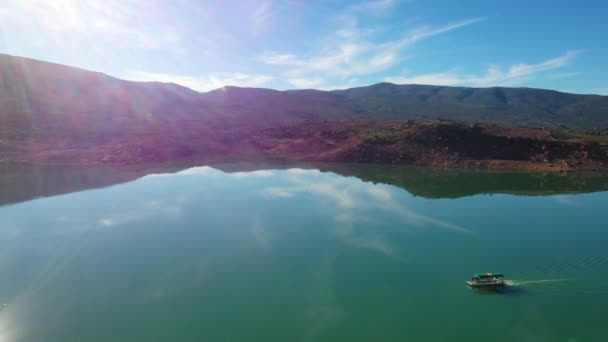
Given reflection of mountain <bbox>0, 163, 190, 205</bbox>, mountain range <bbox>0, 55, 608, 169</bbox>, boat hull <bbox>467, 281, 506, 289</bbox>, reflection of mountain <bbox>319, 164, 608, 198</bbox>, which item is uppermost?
mountain range <bbox>0, 55, 608, 169</bbox>

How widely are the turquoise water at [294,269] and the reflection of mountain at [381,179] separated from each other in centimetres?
297

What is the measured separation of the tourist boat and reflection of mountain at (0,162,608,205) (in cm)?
1263

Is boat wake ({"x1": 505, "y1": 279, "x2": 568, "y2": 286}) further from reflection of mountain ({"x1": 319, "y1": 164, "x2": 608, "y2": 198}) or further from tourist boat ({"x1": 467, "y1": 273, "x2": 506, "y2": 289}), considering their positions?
reflection of mountain ({"x1": 319, "y1": 164, "x2": 608, "y2": 198})

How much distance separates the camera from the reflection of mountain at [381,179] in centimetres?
2473

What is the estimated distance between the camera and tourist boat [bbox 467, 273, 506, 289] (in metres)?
Result: 10.9

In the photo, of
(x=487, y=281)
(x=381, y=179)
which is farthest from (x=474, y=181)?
(x=487, y=281)

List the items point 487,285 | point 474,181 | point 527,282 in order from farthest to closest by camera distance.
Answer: point 474,181 < point 527,282 < point 487,285

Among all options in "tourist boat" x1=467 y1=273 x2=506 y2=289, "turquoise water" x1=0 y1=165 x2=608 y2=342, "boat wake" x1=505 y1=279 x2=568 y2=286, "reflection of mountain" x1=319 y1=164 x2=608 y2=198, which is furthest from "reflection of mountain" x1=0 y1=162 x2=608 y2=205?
"tourist boat" x1=467 y1=273 x2=506 y2=289

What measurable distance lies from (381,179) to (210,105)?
2382 inches

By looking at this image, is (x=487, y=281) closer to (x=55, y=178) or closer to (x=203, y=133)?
(x=55, y=178)

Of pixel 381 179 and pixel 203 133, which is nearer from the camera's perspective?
pixel 381 179

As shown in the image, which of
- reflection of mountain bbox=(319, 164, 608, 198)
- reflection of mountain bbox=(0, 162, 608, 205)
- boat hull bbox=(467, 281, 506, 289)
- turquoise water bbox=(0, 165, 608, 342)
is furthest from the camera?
reflection of mountain bbox=(0, 162, 608, 205)

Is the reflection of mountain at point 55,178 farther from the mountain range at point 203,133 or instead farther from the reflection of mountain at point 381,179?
the mountain range at point 203,133

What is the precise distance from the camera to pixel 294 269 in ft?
40.9
